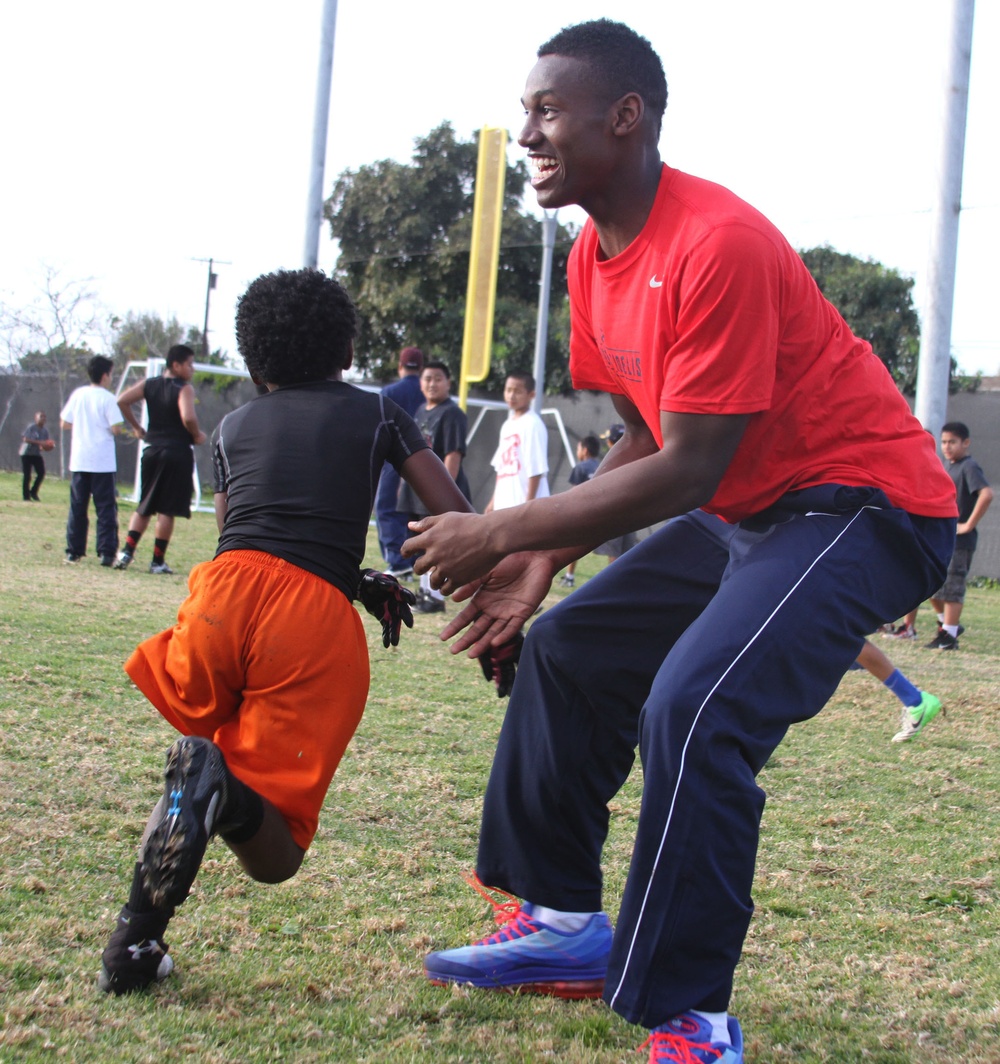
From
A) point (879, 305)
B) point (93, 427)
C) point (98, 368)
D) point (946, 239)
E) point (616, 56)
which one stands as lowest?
point (93, 427)

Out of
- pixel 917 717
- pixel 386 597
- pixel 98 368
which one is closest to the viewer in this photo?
pixel 386 597

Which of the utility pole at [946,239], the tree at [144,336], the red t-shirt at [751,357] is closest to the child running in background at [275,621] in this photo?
the red t-shirt at [751,357]

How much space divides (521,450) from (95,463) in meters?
3.92

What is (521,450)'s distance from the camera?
9.75 m

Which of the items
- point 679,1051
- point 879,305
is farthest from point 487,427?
point 679,1051

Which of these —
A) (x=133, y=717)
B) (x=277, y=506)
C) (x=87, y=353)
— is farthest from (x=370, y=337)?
(x=277, y=506)

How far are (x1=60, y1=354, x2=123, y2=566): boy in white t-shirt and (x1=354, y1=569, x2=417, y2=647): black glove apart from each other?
25.4 feet

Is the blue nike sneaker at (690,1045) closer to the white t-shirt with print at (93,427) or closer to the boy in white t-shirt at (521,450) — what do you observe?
the boy in white t-shirt at (521,450)

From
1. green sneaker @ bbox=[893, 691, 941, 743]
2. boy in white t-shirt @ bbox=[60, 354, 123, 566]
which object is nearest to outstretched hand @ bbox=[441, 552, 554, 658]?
green sneaker @ bbox=[893, 691, 941, 743]

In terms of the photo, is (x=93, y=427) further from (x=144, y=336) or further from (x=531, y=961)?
(x=144, y=336)

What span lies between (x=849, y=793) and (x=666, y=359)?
2822mm

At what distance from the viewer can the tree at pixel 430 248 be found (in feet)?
92.1

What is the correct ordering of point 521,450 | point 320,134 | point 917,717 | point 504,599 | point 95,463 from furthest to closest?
point 320,134
point 95,463
point 521,450
point 917,717
point 504,599

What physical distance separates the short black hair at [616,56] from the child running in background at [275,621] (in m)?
0.96
